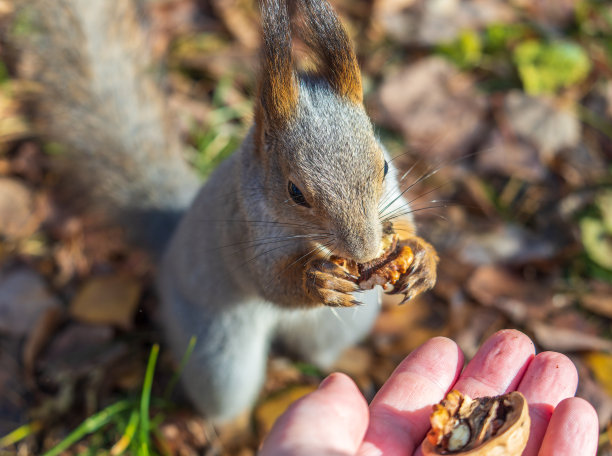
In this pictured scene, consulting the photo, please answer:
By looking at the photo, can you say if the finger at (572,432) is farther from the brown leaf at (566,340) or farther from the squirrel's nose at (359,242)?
the brown leaf at (566,340)

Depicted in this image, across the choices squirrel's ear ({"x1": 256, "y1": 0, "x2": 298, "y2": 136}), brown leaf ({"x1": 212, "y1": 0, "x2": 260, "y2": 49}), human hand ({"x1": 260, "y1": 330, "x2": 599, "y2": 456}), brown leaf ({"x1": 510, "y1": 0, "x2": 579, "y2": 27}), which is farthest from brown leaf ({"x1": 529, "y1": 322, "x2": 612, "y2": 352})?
brown leaf ({"x1": 212, "y1": 0, "x2": 260, "y2": 49})

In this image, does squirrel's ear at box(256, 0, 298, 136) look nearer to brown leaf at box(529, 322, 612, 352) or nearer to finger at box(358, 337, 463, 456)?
finger at box(358, 337, 463, 456)

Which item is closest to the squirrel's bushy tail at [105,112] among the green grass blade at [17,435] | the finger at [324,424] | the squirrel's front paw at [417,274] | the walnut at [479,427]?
the green grass blade at [17,435]

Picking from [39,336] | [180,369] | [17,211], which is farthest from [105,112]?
[180,369]

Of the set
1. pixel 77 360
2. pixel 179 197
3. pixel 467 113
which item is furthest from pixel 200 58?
pixel 77 360

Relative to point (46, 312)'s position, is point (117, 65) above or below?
above

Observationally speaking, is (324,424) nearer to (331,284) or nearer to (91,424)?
(331,284)

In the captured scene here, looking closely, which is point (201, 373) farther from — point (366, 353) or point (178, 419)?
point (366, 353)
